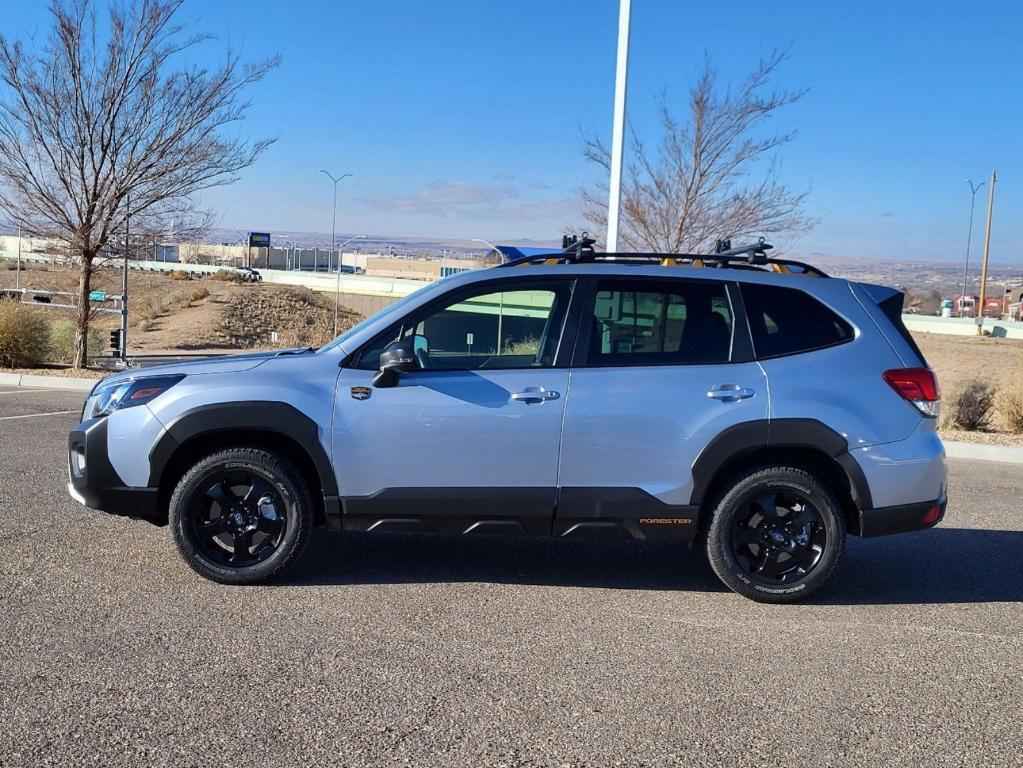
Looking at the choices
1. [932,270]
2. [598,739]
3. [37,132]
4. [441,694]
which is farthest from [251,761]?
[932,270]

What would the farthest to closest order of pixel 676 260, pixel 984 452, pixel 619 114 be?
pixel 619 114
pixel 984 452
pixel 676 260

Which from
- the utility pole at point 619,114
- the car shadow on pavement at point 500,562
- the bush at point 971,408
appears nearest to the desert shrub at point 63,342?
the utility pole at point 619,114

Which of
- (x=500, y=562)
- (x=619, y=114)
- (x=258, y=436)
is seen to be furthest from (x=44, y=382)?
(x=500, y=562)

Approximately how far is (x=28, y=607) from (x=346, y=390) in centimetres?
194

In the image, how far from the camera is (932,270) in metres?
169

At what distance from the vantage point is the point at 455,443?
18.3 ft

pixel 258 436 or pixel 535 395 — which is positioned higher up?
pixel 535 395

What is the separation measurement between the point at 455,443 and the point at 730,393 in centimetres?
151

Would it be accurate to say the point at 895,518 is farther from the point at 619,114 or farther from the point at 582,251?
the point at 619,114

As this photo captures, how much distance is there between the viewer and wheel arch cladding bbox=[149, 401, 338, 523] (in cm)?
561

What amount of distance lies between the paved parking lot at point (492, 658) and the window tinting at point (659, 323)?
1365 mm

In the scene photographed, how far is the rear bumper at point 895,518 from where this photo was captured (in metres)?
5.63

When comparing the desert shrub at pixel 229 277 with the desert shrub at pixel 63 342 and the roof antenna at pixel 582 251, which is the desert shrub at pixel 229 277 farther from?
the roof antenna at pixel 582 251

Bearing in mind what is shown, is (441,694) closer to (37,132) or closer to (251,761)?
(251,761)
